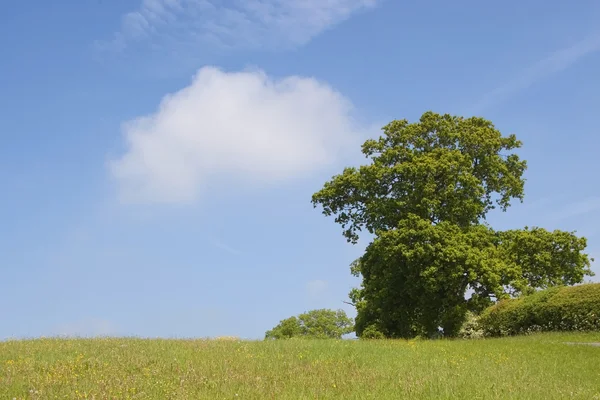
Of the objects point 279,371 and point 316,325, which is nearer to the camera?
point 279,371

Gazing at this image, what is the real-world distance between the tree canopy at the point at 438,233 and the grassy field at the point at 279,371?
1225 centimetres

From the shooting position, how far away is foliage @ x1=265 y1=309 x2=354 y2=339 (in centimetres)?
6134

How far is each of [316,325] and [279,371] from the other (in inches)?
1967

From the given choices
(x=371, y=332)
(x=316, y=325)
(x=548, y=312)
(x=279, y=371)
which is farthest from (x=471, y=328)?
(x=316, y=325)

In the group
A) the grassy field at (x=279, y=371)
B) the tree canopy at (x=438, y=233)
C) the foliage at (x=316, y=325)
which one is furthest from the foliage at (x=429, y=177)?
the foliage at (x=316, y=325)

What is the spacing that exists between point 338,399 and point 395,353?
7173 mm

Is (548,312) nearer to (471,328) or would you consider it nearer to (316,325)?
(471,328)

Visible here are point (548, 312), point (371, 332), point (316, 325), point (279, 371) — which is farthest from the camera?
point (316, 325)

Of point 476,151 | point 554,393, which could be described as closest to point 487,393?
point 554,393

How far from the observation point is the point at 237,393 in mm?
10805

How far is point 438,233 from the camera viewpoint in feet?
103

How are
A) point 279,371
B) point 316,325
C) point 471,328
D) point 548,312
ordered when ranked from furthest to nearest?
point 316,325, point 471,328, point 548,312, point 279,371

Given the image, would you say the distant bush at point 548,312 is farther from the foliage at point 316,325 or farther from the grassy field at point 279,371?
the foliage at point 316,325

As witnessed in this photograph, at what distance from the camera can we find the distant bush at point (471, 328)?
3369cm
